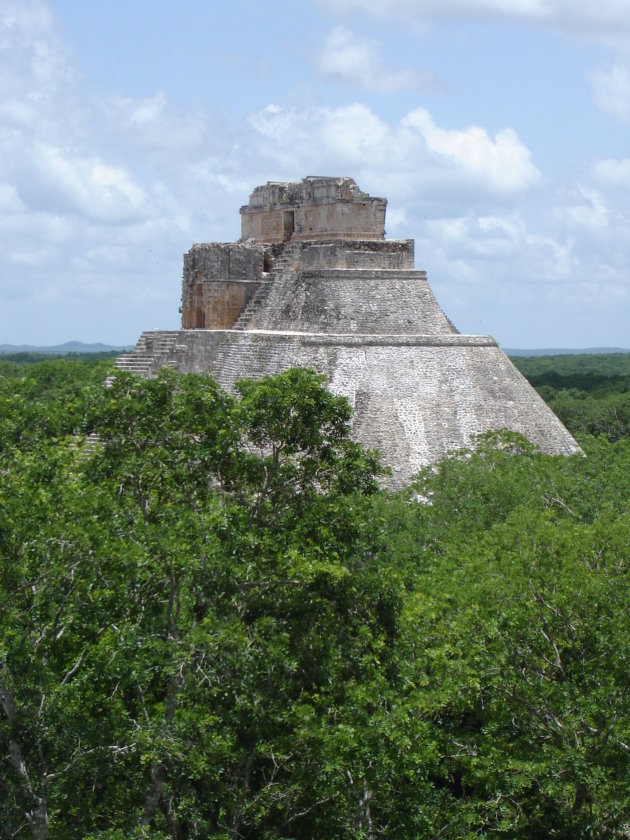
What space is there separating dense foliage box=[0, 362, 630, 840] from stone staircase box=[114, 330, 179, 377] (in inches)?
587

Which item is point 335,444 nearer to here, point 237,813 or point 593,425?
point 237,813

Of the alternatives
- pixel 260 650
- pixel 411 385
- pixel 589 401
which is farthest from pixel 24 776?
pixel 589 401

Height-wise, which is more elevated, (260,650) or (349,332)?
(349,332)

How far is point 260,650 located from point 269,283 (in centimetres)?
1835

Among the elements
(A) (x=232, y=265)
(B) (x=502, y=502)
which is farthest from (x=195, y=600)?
(A) (x=232, y=265)

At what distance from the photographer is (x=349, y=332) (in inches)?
989

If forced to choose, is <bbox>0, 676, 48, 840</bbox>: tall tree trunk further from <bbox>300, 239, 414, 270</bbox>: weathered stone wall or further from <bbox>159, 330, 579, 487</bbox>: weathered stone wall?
<bbox>300, 239, 414, 270</bbox>: weathered stone wall

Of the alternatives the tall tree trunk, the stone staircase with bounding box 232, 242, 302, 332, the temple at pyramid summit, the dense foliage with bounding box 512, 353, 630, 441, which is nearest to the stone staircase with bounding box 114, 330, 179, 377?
the temple at pyramid summit

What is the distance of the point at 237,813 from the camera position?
34.4ft

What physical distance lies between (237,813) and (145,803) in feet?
2.86

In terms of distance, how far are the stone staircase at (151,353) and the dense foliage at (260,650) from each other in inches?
587

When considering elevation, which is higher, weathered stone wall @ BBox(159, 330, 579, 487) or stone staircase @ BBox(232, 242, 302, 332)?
stone staircase @ BBox(232, 242, 302, 332)

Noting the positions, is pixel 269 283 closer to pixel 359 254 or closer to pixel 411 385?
pixel 359 254

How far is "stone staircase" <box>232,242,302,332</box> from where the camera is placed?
90.0 ft
